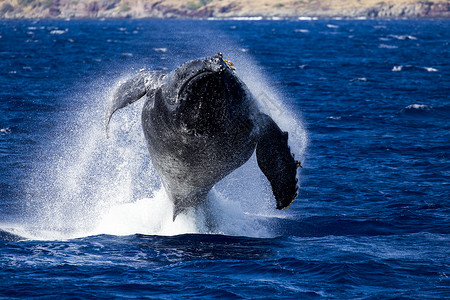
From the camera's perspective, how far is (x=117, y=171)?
1923 cm

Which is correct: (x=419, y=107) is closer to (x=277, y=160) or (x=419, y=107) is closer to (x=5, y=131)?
(x=5, y=131)

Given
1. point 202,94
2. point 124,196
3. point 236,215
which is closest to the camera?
point 202,94

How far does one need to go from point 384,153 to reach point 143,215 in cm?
1063

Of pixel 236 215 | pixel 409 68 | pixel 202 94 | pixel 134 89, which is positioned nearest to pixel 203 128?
pixel 202 94

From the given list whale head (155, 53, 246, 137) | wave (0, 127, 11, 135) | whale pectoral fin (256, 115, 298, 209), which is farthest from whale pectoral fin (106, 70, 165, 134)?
wave (0, 127, 11, 135)

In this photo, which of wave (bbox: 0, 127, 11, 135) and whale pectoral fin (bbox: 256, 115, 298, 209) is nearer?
whale pectoral fin (bbox: 256, 115, 298, 209)

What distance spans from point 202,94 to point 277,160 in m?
2.61

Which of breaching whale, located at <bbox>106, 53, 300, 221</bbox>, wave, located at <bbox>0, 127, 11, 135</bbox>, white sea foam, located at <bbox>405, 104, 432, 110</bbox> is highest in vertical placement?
breaching whale, located at <bbox>106, 53, 300, 221</bbox>

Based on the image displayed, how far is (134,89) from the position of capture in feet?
42.2

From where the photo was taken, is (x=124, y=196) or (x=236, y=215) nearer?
(x=236, y=215)

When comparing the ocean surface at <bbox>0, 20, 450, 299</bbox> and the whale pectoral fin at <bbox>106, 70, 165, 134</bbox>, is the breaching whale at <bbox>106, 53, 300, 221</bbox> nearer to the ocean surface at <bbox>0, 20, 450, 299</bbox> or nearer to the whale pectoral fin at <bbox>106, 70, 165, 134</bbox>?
the whale pectoral fin at <bbox>106, 70, 165, 134</bbox>

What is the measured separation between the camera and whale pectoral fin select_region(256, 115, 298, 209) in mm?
12367

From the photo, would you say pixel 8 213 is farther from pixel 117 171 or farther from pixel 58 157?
pixel 58 157

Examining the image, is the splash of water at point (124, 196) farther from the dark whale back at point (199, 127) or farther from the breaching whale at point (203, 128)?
the dark whale back at point (199, 127)
